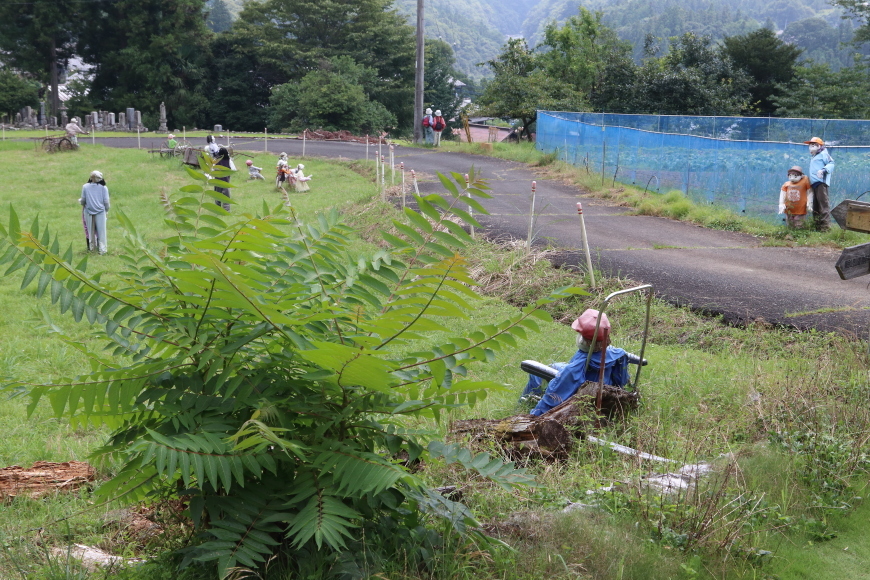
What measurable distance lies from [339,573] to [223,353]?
951mm

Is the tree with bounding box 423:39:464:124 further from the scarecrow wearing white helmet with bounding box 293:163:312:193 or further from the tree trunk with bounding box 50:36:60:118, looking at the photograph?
the scarecrow wearing white helmet with bounding box 293:163:312:193

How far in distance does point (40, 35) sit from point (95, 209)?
47.6 metres

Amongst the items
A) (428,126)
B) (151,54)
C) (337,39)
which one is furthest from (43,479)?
(337,39)

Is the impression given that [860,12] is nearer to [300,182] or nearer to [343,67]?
[343,67]

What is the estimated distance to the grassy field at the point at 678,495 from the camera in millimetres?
3635

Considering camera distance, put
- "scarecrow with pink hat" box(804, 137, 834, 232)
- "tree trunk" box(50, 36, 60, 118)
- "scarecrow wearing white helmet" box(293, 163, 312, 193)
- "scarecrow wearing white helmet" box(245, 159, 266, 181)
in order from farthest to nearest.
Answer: "tree trunk" box(50, 36, 60, 118), "scarecrow wearing white helmet" box(245, 159, 266, 181), "scarecrow wearing white helmet" box(293, 163, 312, 193), "scarecrow with pink hat" box(804, 137, 834, 232)

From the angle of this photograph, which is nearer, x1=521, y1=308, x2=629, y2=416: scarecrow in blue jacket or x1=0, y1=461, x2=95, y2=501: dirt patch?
x1=0, y1=461, x2=95, y2=501: dirt patch

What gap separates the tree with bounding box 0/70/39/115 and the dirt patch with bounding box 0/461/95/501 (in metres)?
54.6

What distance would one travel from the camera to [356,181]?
1038 inches

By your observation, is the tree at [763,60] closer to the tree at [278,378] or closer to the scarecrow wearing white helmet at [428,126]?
the scarecrow wearing white helmet at [428,126]

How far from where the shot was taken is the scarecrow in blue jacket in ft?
20.6

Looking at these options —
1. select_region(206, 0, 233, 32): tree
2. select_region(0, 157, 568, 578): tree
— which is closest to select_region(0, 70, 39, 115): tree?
select_region(0, 157, 568, 578): tree

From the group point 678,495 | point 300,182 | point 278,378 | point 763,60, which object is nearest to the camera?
point 278,378

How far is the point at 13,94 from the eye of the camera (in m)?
52.9
